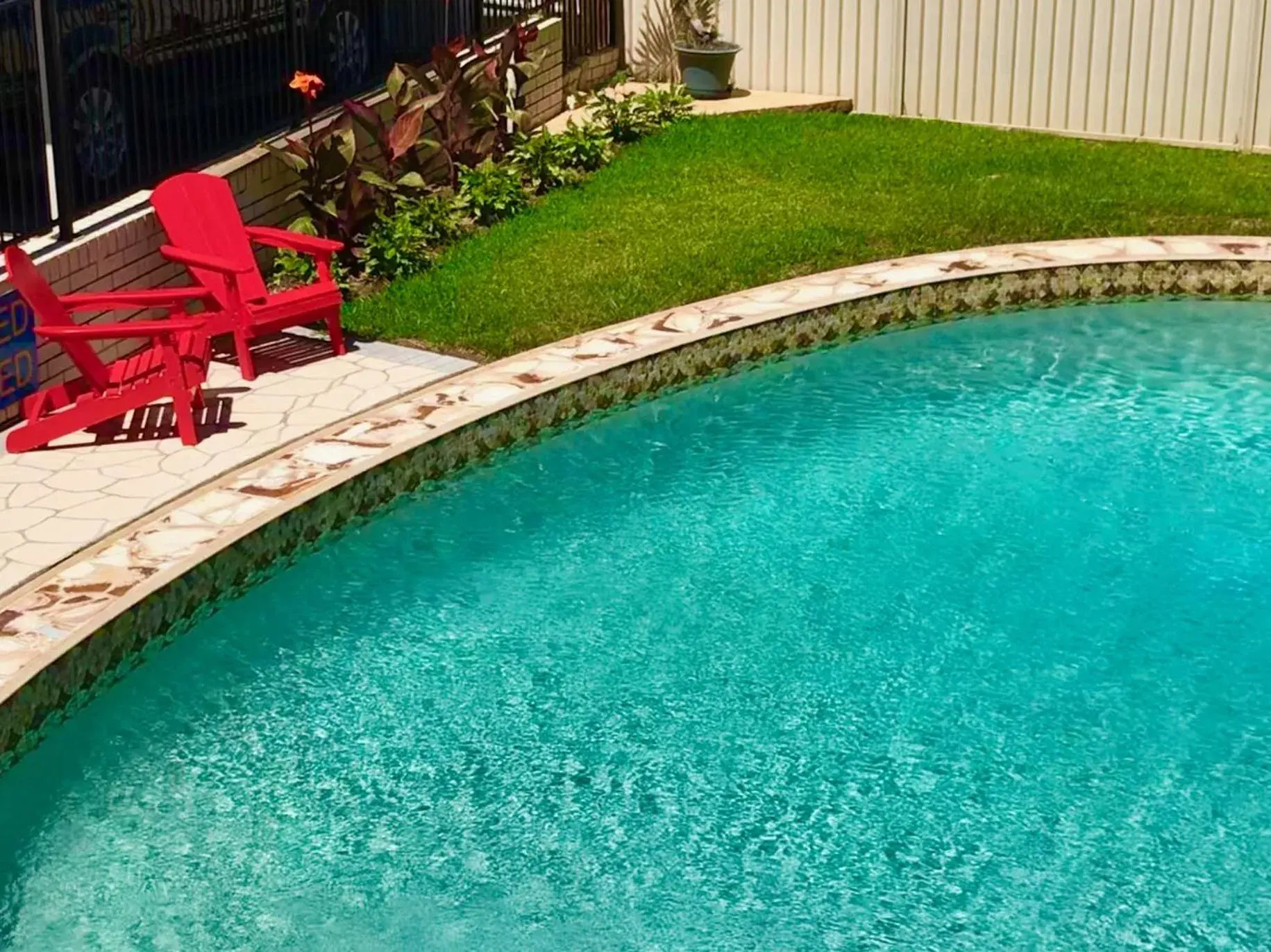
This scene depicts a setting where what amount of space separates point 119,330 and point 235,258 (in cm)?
170

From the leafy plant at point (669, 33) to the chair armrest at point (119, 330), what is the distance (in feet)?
27.8

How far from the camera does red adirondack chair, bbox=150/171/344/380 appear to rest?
445 inches

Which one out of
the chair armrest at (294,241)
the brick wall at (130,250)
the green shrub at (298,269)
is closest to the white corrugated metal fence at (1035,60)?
the brick wall at (130,250)

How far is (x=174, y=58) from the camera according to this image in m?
12.4

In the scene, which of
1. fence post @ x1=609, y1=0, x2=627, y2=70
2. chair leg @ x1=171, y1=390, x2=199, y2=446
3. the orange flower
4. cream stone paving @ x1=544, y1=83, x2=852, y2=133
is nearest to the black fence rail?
fence post @ x1=609, y1=0, x2=627, y2=70

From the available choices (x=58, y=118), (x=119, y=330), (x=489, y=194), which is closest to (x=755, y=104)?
(x=489, y=194)

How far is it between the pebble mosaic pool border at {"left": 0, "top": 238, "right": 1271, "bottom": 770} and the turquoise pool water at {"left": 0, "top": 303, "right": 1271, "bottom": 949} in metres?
0.19

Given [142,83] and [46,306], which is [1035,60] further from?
[46,306]

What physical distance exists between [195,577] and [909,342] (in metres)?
5.51

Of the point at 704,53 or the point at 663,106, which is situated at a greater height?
the point at 704,53

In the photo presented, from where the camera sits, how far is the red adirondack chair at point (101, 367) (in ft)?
33.8

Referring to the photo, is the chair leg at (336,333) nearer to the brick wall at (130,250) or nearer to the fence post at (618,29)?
the brick wall at (130,250)

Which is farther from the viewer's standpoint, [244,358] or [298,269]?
[298,269]

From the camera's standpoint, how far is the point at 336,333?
11930 millimetres
